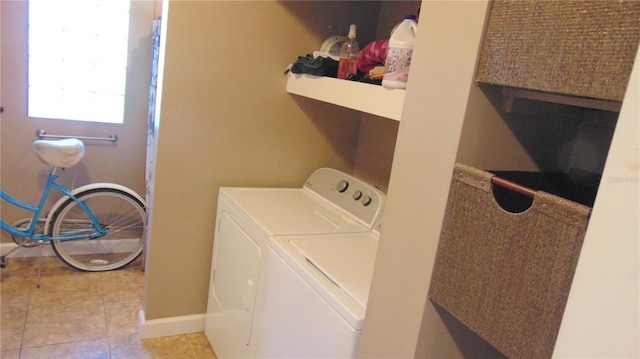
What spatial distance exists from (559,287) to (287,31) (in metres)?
1.88

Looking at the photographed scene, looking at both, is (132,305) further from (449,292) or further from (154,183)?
(449,292)

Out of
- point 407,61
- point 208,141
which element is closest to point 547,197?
point 407,61

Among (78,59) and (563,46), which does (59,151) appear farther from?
(563,46)

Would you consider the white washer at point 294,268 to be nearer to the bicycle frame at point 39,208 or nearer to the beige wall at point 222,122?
the beige wall at point 222,122

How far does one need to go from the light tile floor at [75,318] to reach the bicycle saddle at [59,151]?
0.74m

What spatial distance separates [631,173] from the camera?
46 cm

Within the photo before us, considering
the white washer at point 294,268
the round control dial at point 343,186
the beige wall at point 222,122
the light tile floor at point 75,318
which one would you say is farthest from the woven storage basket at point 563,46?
the light tile floor at point 75,318

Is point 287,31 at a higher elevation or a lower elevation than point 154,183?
higher

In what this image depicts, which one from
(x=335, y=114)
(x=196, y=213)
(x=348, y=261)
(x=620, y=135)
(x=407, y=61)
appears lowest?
(x=196, y=213)

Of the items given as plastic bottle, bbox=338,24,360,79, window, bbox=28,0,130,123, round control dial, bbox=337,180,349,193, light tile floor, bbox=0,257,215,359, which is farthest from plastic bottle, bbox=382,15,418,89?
window, bbox=28,0,130,123

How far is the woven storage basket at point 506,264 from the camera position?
26.2 inches

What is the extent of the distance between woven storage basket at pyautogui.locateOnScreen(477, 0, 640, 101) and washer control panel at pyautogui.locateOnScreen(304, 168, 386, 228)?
1.22m

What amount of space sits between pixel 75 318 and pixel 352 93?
1.94 meters

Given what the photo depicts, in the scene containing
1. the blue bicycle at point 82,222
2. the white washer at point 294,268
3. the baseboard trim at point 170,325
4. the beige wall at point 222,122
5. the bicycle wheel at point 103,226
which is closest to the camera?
the white washer at point 294,268
